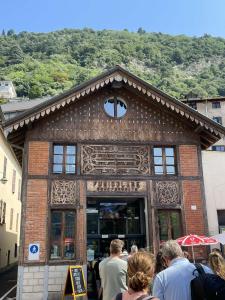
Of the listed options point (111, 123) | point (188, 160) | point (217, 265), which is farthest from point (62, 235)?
point (217, 265)

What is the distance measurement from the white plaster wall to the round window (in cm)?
1000

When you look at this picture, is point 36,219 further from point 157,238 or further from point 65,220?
point 157,238

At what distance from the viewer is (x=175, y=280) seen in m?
4.72

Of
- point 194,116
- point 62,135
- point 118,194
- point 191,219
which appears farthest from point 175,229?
point 62,135

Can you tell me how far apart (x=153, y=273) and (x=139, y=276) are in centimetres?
26

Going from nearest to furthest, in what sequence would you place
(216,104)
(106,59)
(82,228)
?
1. (82,228)
2. (216,104)
3. (106,59)

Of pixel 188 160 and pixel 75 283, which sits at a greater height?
pixel 188 160

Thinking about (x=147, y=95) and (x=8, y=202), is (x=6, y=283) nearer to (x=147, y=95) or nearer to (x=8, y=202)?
(x=8, y=202)

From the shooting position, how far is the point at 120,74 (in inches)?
647

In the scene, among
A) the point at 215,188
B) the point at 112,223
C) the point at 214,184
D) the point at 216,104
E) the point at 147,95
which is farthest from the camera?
the point at 216,104

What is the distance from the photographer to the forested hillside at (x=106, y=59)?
119 metres

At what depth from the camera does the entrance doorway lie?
1647cm

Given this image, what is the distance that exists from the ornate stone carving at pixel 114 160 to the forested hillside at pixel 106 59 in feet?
307

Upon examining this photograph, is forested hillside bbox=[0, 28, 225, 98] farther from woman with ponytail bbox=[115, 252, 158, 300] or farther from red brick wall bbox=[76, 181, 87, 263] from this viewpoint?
woman with ponytail bbox=[115, 252, 158, 300]
